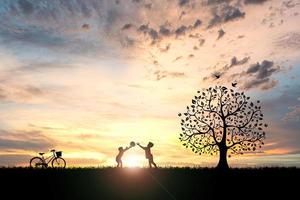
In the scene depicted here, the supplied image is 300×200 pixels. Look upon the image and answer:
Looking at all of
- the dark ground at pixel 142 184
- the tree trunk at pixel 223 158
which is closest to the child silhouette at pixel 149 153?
the dark ground at pixel 142 184

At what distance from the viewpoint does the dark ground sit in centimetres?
2686

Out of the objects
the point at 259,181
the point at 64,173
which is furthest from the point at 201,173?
the point at 64,173

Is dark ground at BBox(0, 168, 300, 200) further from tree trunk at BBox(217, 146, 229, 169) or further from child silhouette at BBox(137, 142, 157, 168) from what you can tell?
tree trunk at BBox(217, 146, 229, 169)

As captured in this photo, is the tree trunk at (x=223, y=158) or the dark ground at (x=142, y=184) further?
the tree trunk at (x=223, y=158)

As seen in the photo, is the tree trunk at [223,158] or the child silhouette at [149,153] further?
the tree trunk at [223,158]

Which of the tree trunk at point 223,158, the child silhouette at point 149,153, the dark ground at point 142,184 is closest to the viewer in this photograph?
the dark ground at point 142,184

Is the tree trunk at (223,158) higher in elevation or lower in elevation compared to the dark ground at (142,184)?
higher

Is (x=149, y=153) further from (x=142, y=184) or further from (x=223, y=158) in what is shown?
(x=223, y=158)

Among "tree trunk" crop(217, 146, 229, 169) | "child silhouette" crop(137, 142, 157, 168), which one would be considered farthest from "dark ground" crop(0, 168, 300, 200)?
"tree trunk" crop(217, 146, 229, 169)

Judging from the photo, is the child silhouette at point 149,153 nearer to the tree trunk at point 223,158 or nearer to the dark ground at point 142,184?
the dark ground at point 142,184

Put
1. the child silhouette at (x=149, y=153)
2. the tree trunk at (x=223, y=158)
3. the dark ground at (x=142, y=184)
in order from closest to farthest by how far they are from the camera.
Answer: the dark ground at (x=142, y=184) → the child silhouette at (x=149, y=153) → the tree trunk at (x=223, y=158)

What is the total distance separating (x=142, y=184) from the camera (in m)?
29.2

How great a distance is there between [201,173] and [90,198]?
32.9 ft

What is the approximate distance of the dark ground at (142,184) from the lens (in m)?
26.9
